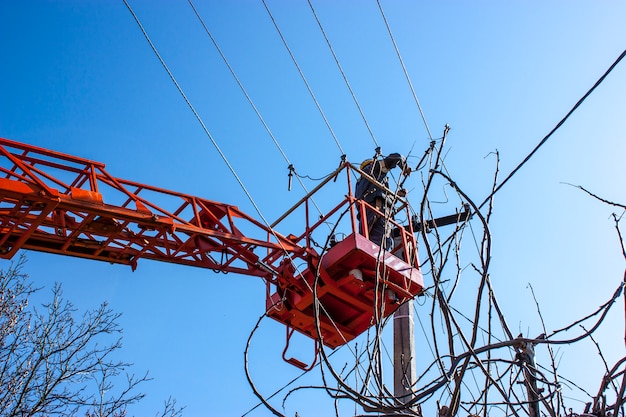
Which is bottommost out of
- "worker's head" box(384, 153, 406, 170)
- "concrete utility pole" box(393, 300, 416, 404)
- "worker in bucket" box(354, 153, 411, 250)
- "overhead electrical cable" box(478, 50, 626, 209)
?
"overhead electrical cable" box(478, 50, 626, 209)

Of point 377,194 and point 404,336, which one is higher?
point 377,194

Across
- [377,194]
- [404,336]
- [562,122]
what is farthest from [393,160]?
[562,122]

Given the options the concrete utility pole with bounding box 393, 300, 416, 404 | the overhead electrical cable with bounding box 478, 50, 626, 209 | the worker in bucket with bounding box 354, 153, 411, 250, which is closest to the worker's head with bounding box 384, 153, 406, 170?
the worker in bucket with bounding box 354, 153, 411, 250

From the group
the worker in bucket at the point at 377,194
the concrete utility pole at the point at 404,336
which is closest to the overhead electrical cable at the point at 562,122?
the concrete utility pole at the point at 404,336

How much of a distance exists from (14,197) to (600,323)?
829 cm

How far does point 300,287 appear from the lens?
1073 cm

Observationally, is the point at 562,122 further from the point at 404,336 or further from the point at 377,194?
the point at 377,194

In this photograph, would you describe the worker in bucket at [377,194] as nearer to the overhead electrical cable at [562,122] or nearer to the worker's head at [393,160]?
the worker's head at [393,160]

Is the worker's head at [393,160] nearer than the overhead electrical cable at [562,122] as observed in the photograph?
No

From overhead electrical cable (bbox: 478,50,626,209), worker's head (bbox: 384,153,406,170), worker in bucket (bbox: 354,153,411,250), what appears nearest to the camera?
overhead electrical cable (bbox: 478,50,626,209)

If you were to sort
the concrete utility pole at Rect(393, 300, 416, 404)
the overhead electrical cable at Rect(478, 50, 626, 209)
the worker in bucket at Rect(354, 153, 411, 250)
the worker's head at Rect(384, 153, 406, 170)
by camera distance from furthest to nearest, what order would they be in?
Answer: the worker's head at Rect(384, 153, 406, 170) < the worker in bucket at Rect(354, 153, 411, 250) < the concrete utility pole at Rect(393, 300, 416, 404) < the overhead electrical cable at Rect(478, 50, 626, 209)

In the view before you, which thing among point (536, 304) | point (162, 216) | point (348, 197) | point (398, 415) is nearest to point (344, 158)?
point (348, 197)

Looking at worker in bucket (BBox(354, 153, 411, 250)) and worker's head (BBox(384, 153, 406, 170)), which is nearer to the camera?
worker in bucket (BBox(354, 153, 411, 250))

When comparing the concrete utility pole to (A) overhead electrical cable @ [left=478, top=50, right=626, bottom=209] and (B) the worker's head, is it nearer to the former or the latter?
(B) the worker's head
